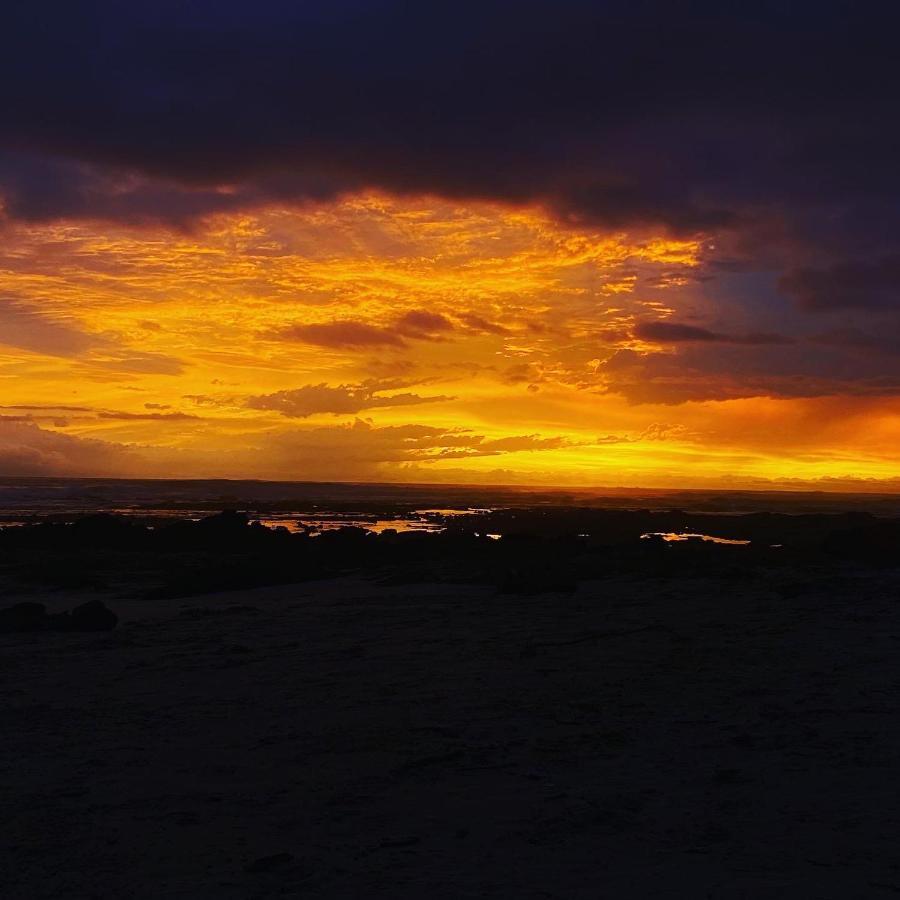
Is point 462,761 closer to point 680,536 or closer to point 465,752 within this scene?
point 465,752

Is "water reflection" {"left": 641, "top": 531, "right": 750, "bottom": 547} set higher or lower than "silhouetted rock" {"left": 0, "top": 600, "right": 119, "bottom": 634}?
higher

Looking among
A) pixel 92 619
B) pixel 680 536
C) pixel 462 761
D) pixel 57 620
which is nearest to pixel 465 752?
pixel 462 761

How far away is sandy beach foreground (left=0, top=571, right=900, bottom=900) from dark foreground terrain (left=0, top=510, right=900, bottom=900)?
3 cm

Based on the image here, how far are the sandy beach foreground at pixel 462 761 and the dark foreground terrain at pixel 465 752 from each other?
3 centimetres

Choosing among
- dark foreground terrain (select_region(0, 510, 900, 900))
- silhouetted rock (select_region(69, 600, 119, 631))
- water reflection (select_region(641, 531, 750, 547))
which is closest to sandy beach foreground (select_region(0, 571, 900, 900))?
dark foreground terrain (select_region(0, 510, 900, 900))

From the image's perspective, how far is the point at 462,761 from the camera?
29.2 ft

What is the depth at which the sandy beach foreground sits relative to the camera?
6.50 m

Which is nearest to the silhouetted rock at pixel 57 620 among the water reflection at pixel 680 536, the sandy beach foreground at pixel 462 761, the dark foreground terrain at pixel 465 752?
the dark foreground terrain at pixel 465 752

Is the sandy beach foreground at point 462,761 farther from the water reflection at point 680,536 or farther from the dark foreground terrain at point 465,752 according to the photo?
the water reflection at point 680,536

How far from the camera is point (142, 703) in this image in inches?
447

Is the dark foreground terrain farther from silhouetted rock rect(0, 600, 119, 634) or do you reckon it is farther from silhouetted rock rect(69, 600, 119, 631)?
silhouetted rock rect(69, 600, 119, 631)

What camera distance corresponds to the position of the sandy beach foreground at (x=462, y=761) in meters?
6.50

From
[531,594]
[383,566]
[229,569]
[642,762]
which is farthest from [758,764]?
[383,566]

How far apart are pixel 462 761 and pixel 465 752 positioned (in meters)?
0.25
